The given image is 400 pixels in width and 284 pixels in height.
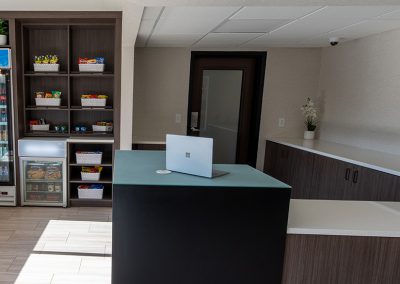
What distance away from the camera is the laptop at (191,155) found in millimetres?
1540

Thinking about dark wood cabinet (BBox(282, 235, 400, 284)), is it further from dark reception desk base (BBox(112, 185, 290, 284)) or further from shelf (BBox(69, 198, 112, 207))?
shelf (BBox(69, 198, 112, 207))

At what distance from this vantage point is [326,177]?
298cm

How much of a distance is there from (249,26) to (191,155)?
72.1 inches

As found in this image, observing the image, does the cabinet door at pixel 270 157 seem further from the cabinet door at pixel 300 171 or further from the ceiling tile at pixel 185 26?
the ceiling tile at pixel 185 26

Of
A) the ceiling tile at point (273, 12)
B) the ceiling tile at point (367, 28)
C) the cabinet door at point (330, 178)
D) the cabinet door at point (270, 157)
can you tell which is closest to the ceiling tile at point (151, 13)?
the ceiling tile at point (273, 12)

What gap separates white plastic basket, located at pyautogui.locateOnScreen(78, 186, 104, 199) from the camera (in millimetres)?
3600

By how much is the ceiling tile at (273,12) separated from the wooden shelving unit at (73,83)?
1602mm

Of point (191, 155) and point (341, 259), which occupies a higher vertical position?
point (191, 155)

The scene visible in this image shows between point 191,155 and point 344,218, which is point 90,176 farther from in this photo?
point 344,218

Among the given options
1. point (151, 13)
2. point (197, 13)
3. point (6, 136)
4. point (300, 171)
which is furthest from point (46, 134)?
point (300, 171)

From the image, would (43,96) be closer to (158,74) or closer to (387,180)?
(158,74)

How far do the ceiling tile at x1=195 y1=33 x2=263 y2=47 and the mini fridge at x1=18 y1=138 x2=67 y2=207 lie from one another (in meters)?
2.05

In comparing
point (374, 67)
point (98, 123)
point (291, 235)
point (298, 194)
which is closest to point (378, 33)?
point (374, 67)

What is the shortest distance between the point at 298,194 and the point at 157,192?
2520mm
